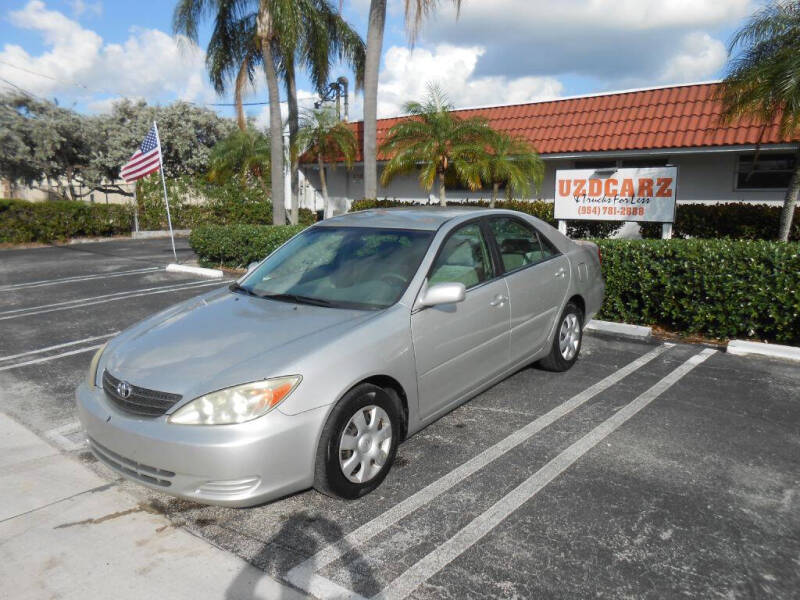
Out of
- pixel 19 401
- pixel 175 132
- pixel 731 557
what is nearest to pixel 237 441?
pixel 731 557

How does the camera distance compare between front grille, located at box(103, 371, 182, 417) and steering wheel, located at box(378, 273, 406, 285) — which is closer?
front grille, located at box(103, 371, 182, 417)

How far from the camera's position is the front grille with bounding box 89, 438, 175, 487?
3.07 m

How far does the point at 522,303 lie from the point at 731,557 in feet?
7.57

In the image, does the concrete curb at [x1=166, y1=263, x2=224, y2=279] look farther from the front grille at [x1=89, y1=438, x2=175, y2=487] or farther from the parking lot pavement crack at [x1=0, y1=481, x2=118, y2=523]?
the front grille at [x1=89, y1=438, x2=175, y2=487]

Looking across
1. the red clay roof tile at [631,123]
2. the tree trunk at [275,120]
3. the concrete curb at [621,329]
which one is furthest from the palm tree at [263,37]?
the concrete curb at [621,329]

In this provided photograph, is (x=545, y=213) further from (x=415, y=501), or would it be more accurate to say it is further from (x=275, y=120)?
(x=415, y=501)

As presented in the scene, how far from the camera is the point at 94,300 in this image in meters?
9.77

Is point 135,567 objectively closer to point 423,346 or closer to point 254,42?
point 423,346

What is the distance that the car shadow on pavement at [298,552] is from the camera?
9.07 ft

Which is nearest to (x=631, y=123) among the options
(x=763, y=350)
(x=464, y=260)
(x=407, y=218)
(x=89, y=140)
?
(x=763, y=350)

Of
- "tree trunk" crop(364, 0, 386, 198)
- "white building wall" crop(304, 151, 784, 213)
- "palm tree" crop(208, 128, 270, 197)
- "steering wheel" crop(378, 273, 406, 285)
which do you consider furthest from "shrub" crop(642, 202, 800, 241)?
"palm tree" crop(208, 128, 270, 197)

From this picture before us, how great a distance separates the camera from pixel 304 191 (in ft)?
79.0

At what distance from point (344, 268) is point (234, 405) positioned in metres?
1.56

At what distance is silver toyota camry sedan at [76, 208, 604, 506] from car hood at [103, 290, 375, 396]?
0.04 feet
